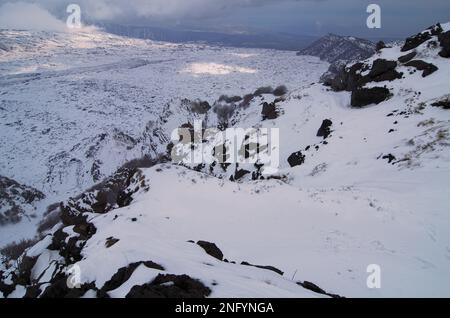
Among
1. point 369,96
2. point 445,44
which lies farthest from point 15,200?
point 445,44

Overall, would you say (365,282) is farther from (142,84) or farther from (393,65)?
(142,84)

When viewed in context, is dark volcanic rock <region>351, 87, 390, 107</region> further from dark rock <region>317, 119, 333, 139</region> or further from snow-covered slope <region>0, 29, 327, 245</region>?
snow-covered slope <region>0, 29, 327, 245</region>

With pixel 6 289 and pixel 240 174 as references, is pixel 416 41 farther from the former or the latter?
pixel 6 289

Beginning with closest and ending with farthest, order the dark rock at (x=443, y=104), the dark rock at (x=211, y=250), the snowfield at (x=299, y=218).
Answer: the snowfield at (x=299, y=218) < the dark rock at (x=211, y=250) < the dark rock at (x=443, y=104)

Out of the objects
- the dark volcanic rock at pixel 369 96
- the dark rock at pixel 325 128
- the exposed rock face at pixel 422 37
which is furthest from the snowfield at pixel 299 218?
the exposed rock face at pixel 422 37

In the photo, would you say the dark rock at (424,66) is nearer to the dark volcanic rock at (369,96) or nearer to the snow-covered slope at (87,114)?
the dark volcanic rock at (369,96)

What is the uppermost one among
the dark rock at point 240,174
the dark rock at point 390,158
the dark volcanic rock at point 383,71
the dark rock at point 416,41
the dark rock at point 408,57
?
the dark rock at point 416,41
